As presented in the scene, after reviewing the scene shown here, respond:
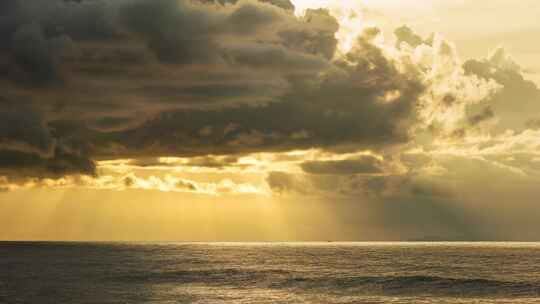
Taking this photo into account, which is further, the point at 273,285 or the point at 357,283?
the point at 357,283

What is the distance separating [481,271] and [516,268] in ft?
48.0

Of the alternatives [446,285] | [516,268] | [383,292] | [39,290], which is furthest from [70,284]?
[516,268]

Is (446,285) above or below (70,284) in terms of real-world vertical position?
below

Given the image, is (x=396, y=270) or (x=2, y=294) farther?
(x=396, y=270)

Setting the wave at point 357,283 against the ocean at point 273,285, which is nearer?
the ocean at point 273,285

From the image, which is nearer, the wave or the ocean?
the ocean

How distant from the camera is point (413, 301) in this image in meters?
109

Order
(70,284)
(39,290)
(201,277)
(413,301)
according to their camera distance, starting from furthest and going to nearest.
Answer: (201,277), (70,284), (39,290), (413,301)

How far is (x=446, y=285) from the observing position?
5354 inches

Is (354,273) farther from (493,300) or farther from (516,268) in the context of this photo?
(493,300)

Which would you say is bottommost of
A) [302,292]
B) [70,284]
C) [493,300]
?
[493,300]

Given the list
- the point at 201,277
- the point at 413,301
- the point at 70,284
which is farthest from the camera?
the point at 201,277

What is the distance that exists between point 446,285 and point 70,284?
69456 mm

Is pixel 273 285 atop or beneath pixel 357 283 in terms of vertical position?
atop
